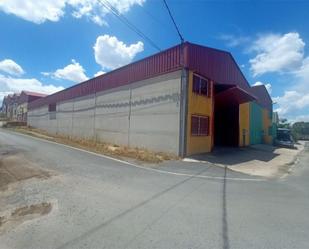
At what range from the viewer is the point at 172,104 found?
1756 centimetres

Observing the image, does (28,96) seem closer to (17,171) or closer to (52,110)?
(52,110)

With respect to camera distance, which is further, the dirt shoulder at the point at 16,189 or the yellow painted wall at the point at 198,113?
the yellow painted wall at the point at 198,113

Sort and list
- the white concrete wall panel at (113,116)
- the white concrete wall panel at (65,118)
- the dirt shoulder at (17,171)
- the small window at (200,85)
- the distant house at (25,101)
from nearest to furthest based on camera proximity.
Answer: the dirt shoulder at (17,171) → the small window at (200,85) → the white concrete wall panel at (113,116) → the white concrete wall panel at (65,118) → the distant house at (25,101)

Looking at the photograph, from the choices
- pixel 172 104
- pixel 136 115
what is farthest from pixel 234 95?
pixel 136 115

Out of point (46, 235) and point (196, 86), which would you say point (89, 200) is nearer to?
point (46, 235)

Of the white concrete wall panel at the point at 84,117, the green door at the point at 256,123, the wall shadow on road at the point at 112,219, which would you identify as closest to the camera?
the wall shadow on road at the point at 112,219

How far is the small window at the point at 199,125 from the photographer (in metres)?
17.6

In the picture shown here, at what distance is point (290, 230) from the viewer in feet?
16.2

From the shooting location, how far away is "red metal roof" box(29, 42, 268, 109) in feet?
57.7

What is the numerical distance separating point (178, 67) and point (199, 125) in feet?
14.5

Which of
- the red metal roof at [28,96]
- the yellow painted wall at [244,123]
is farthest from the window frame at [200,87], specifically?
the red metal roof at [28,96]

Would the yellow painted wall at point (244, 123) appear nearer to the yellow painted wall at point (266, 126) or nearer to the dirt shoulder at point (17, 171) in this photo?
the yellow painted wall at point (266, 126)

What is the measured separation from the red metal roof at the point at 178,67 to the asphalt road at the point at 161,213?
10.1m

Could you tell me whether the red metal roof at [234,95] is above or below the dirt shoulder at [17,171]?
above
